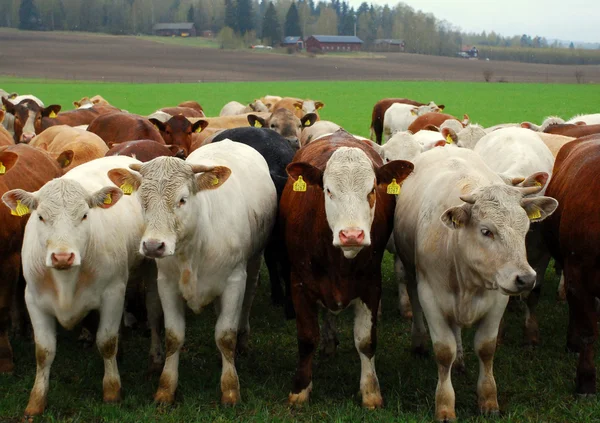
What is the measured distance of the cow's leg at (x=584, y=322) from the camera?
5.34 meters

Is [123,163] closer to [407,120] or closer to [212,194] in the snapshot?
[212,194]

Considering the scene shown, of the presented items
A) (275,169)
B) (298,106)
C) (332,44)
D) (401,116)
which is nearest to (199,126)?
(298,106)

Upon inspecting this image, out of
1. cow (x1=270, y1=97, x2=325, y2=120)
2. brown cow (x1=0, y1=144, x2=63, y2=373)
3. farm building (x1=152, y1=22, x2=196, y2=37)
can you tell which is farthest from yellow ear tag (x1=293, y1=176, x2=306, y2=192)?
farm building (x1=152, y1=22, x2=196, y2=37)

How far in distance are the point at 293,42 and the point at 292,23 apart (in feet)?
20.0

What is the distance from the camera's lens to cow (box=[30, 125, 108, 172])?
7.85m

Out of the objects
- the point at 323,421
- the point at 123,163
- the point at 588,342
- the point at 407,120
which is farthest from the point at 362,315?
the point at 407,120

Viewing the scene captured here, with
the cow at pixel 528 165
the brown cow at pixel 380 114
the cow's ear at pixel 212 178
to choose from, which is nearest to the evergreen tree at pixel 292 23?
the brown cow at pixel 380 114

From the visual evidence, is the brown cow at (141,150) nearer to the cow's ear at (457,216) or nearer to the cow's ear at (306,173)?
the cow's ear at (306,173)

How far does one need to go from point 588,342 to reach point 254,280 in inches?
109

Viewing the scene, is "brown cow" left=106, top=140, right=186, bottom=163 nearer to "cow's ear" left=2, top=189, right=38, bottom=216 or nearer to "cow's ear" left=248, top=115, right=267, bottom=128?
"cow's ear" left=2, top=189, right=38, bottom=216

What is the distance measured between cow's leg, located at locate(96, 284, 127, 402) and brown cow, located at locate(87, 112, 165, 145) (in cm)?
482

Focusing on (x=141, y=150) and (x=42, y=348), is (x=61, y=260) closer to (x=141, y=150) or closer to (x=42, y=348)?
(x=42, y=348)

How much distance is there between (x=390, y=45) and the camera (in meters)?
101

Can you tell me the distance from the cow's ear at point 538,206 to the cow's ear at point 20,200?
3.26 meters
